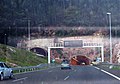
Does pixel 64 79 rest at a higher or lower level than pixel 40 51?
higher

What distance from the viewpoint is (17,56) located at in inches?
2968

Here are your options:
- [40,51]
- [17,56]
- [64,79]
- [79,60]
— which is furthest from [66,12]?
[64,79]

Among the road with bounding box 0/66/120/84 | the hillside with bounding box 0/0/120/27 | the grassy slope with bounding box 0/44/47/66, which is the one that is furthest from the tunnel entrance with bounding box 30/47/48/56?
the road with bounding box 0/66/120/84

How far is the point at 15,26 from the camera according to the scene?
6931cm

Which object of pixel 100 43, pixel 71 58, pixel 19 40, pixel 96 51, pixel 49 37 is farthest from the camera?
pixel 71 58

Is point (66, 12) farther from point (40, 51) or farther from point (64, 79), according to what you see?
point (64, 79)

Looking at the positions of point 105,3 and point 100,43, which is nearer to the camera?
point 105,3

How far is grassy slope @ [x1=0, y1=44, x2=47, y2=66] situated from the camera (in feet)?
225

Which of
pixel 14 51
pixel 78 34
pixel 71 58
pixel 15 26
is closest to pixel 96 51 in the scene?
pixel 71 58

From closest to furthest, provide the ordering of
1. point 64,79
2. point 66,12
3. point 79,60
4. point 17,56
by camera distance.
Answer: point 64,79
point 17,56
point 66,12
point 79,60

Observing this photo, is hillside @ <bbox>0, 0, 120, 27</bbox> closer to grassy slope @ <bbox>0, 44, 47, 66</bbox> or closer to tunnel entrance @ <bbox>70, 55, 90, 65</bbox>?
grassy slope @ <bbox>0, 44, 47, 66</bbox>

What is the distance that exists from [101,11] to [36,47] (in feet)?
55.2

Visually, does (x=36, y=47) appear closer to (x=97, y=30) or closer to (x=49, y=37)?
(x=49, y=37)

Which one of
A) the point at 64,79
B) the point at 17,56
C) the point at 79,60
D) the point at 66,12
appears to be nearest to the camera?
the point at 64,79
